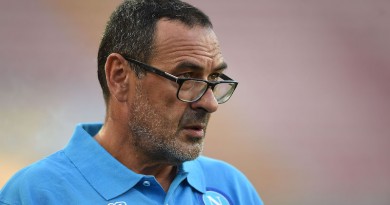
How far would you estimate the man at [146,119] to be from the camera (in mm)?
1397

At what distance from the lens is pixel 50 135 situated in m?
2.74

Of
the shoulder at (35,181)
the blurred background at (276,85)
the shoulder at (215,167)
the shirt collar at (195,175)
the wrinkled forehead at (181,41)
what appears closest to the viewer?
the shoulder at (35,181)

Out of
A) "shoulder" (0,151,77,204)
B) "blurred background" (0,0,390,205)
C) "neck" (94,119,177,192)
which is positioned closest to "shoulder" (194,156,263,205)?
"neck" (94,119,177,192)

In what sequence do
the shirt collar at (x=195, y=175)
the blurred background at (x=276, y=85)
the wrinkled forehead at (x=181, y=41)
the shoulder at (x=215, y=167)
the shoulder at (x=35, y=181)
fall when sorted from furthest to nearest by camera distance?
the blurred background at (x=276, y=85) < the shoulder at (x=215, y=167) < the shirt collar at (x=195, y=175) < the wrinkled forehead at (x=181, y=41) < the shoulder at (x=35, y=181)

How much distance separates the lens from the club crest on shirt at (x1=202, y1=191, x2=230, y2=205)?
1.53 metres

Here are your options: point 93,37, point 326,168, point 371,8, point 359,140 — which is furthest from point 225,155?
point 371,8

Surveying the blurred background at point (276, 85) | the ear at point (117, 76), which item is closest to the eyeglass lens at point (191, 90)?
the ear at point (117, 76)

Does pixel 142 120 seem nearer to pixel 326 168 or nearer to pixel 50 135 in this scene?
pixel 50 135

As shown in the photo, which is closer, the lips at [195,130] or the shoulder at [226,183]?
the lips at [195,130]

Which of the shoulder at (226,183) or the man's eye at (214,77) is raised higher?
the man's eye at (214,77)

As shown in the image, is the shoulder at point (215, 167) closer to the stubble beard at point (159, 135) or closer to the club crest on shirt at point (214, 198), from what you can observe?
the club crest on shirt at point (214, 198)

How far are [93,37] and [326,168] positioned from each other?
1.31 meters

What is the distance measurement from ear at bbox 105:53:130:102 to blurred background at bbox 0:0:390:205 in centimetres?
131

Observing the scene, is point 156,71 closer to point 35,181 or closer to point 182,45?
point 182,45
